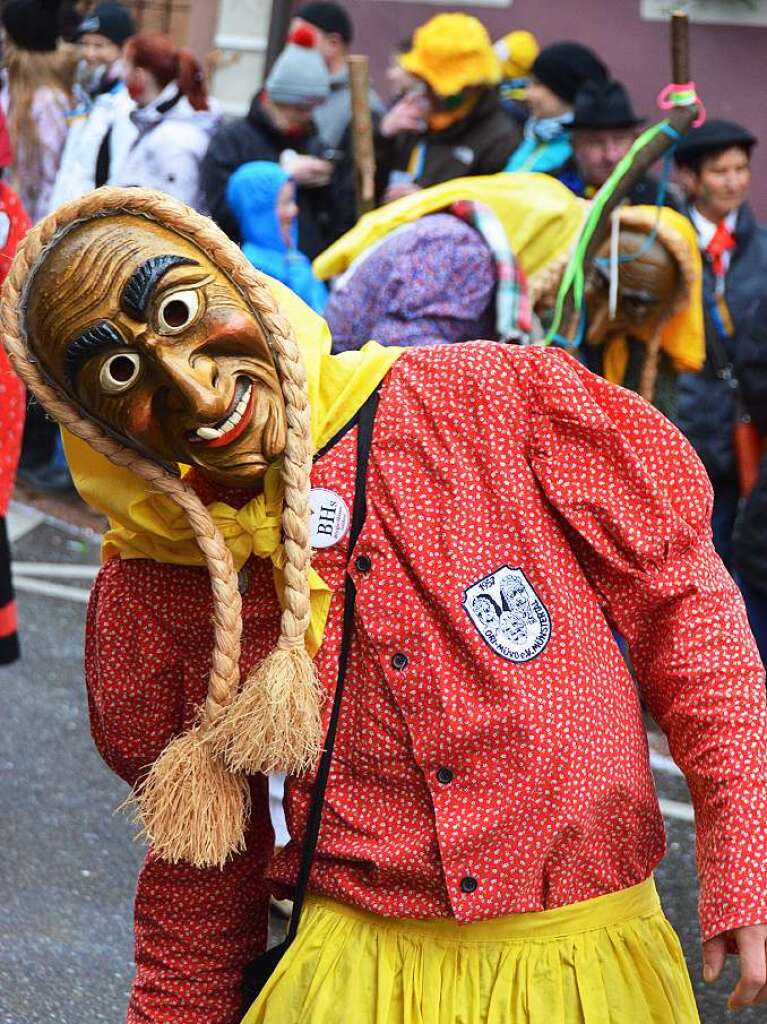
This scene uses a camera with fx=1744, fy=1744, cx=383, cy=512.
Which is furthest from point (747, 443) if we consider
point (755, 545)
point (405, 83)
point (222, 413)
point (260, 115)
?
point (222, 413)

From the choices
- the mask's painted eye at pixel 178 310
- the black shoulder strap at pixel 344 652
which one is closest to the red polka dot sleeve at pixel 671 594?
the black shoulder strap at pixel 344 652

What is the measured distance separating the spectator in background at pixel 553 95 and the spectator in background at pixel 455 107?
119mm

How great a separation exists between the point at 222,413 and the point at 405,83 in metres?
6.38

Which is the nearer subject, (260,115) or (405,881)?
(405,881)

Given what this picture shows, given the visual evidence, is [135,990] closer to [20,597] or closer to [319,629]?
[319,629]

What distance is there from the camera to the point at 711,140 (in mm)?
6367

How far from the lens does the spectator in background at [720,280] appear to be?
6.00m

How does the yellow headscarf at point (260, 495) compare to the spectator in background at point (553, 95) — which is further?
the spectator in background at point (553, 95)

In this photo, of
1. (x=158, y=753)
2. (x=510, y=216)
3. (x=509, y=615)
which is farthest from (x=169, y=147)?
(x=509, y=615)

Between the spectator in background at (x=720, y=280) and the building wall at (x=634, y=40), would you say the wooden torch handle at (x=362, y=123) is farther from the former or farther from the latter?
the building wall at (x=634, y=40)

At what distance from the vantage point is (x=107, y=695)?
7.70ft

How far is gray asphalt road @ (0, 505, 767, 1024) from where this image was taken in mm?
3889

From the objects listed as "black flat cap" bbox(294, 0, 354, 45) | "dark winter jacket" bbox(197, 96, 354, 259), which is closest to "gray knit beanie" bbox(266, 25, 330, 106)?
"dark winter jacket" bbox(197, 96, 354, 259)

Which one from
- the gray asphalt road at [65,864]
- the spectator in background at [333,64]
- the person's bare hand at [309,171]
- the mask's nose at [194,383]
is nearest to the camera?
the mask's nose at [194,383]
